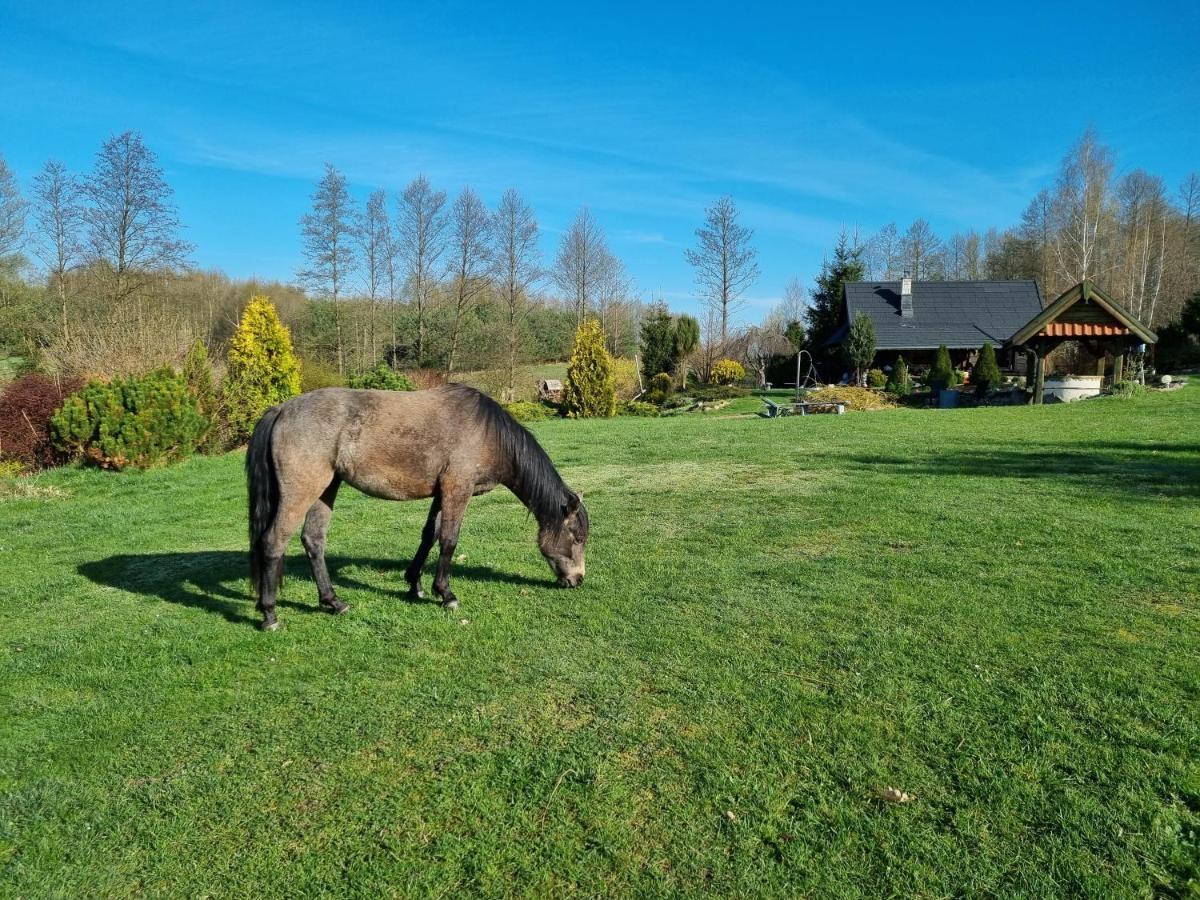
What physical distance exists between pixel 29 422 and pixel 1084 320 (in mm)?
28858

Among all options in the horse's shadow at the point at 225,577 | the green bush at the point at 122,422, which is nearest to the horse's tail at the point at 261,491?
the horse's shadow at the point at 225,577

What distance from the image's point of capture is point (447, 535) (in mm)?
5262

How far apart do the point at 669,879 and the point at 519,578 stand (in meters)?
3.73

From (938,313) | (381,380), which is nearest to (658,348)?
(938,313)

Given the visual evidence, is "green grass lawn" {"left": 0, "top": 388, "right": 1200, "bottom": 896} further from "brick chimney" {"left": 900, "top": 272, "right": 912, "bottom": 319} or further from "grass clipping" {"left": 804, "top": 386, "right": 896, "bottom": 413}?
"brick chimney" {"left": 900, "top": 272, "right": 912, "bottom": 319}

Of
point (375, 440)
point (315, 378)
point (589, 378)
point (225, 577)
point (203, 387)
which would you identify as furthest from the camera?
point (589, 378)

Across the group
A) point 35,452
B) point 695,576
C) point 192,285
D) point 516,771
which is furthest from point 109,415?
point 192,285

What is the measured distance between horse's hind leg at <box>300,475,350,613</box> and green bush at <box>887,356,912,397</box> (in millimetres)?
26849

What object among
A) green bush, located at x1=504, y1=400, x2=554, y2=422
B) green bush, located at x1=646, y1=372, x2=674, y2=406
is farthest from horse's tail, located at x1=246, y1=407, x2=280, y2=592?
green bush, located at x1=646, y1=372, x2=674, y2=406

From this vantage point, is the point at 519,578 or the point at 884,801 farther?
the point at 519,578

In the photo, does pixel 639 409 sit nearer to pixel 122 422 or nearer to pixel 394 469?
pixel 122 422

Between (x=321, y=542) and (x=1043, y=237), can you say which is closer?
(x=321, y=542)

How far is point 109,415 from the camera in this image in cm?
1241

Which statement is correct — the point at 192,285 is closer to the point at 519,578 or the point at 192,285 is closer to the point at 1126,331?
the point at 519,578
